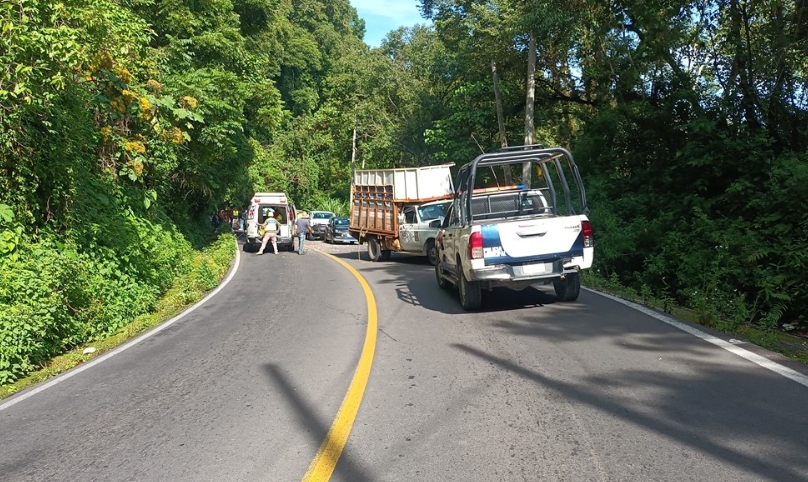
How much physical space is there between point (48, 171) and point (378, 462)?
8279 mm

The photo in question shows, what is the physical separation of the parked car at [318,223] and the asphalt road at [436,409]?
2911cm

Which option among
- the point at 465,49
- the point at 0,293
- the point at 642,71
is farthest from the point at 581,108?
the point at 0,293

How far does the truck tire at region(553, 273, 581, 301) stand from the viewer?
10000 mm

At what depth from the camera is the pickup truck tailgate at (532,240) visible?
9.00m

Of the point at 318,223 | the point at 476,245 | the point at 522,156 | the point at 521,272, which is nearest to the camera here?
the point at 476,245

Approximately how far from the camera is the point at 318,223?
38.8 metres

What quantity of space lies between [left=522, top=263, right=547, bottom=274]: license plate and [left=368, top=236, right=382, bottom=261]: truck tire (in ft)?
37.9

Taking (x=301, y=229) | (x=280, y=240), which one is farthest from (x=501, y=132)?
(x=280, y=240)

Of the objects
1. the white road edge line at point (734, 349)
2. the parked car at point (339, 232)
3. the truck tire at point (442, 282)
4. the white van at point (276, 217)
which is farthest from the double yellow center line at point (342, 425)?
the parked car at point (339, 232)

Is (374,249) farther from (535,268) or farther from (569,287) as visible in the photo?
(535,268)

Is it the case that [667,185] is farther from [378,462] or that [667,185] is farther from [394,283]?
[378,462]

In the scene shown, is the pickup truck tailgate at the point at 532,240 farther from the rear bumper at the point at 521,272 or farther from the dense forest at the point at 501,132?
the dense forest at the point at 501,132

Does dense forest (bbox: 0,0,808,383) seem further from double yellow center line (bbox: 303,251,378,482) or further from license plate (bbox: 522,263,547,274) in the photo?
double yellow center line (bbox: 303,251,378,482)

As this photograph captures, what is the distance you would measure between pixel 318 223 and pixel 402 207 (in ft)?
66.0
